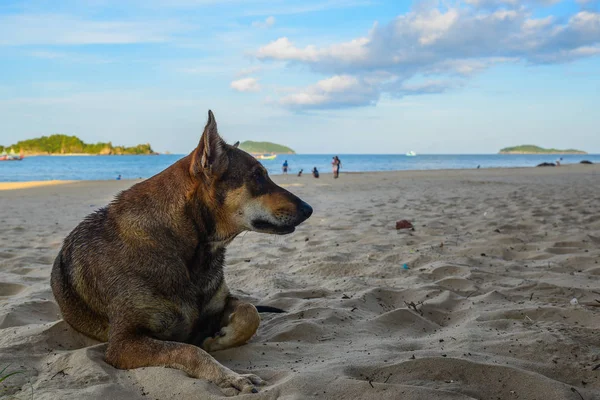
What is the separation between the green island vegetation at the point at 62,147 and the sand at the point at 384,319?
501 feet

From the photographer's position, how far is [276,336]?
4.23 metres

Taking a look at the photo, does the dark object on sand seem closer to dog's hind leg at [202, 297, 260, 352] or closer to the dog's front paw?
dog's hind leg at [202, 297, 260, 352]

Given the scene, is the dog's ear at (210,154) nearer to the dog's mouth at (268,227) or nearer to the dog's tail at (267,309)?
the dog's mouth at (268,227)

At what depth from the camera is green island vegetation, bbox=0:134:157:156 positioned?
5669 inches

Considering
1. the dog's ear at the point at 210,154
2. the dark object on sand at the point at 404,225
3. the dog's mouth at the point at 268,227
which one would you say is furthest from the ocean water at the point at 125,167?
the dog's mouth at the point at 268,227

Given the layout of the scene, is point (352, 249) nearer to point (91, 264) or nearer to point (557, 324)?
point (557, 324)

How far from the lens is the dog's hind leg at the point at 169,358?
A: 320cm

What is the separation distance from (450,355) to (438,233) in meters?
5.82

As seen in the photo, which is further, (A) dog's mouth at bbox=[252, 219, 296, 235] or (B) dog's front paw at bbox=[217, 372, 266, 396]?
(A) dog's mouth at bbox=[252, 219, 296, 235]

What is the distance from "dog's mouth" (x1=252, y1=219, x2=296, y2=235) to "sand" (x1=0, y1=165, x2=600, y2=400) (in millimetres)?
865

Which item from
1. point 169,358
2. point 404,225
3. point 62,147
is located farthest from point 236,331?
point 62,147

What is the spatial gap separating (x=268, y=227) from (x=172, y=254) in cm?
77

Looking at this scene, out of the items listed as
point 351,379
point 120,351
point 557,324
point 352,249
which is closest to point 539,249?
point 352,249

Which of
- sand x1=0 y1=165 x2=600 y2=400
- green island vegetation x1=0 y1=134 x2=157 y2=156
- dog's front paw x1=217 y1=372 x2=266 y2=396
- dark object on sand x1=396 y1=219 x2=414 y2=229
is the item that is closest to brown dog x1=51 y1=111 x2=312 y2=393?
sand x1=0 y1=165 x2=600 y2=400
